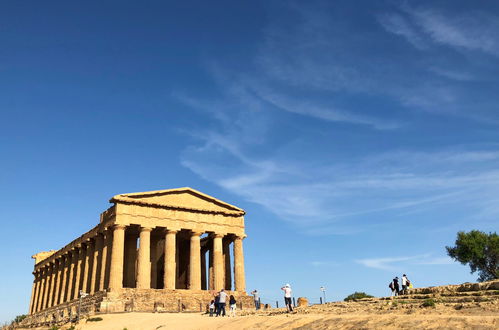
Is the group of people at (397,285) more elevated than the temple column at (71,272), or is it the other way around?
the temple column at (71,272)

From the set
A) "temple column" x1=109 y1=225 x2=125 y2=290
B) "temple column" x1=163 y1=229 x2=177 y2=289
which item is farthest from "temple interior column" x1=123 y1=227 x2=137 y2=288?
"temple column" x1=109 y1=225 x2=125 y2=290

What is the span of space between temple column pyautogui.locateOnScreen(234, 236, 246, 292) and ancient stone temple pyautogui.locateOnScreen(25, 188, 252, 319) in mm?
96

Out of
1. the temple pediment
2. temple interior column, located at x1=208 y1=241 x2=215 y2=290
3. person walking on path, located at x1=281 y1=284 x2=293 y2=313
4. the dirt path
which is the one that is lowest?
the dirt path

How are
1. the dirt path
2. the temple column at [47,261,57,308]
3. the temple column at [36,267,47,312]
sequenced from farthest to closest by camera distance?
the temple column at [36,267,47,312], the temple column at [47,261,57,308], the dirt path

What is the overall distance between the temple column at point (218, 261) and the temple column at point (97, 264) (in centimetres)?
1076

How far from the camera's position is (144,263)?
39.8 metres

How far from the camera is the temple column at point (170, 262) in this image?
40.4 m

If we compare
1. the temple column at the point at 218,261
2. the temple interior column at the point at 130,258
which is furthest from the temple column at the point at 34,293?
the temple column at the point at 218,261

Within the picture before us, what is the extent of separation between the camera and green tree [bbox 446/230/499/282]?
188ft

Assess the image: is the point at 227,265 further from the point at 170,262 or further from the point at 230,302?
the point at 230,302

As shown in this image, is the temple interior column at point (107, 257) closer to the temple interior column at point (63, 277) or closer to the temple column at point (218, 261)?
the temple column at point (218, 261)

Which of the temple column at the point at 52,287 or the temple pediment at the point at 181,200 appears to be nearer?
the temple pediment at the point at 181,200

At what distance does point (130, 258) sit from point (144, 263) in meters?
8.00

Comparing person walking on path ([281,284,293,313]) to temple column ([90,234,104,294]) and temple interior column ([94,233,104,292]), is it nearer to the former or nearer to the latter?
temple interior column ([94,233,104,292])
